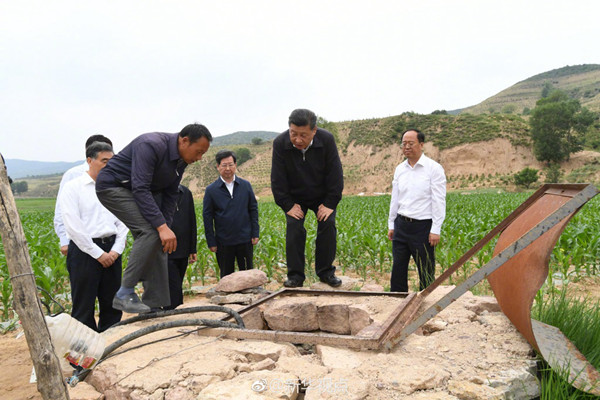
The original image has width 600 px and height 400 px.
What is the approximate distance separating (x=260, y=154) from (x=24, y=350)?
70925mm

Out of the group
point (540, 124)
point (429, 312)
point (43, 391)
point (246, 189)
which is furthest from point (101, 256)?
point (540, 124)

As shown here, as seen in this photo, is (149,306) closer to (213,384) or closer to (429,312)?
(213,384)

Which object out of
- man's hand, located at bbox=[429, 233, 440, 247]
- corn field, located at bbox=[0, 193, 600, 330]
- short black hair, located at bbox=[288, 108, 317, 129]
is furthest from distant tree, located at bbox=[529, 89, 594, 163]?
short black hair, located at bbox=[288, 108, 317, 129]

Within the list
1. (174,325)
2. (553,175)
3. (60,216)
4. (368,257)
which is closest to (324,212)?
(174,325)

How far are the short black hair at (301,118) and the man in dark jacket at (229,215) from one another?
1402 millimetres

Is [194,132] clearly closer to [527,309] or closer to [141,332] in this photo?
[141,332]

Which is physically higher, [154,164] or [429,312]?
[154,164]

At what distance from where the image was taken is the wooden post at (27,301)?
1.91m

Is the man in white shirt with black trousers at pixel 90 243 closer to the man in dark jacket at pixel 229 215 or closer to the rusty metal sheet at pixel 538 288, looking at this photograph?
the man in dark jacket at pixel 229 215

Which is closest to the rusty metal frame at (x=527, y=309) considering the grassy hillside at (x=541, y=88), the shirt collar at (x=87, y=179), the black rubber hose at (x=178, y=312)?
the black rubber hose at (x=178, y=312)

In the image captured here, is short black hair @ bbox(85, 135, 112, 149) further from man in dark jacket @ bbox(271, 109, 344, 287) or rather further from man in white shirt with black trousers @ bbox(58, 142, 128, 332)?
man in dark jacket @ bbox(271, 109, 344, 287)

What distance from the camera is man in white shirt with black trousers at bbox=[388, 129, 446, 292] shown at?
13.8 feet

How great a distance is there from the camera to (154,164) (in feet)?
10.2

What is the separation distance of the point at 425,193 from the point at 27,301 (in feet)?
11.7
